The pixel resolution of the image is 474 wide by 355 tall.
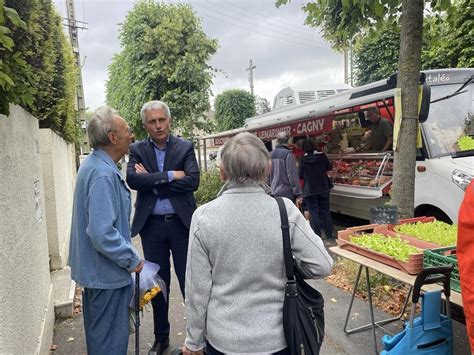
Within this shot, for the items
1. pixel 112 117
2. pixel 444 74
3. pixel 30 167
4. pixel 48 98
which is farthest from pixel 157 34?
pixel 112 117

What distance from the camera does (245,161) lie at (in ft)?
5.92

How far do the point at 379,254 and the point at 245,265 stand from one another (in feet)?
5.24

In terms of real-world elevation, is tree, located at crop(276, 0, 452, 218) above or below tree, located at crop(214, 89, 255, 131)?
below

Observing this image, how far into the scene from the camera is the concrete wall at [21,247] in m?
2.17

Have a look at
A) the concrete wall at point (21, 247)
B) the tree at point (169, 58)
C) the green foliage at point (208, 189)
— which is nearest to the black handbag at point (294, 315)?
the concrete wall at point (21, 247)

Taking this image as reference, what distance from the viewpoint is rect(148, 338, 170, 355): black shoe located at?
3299 millimetres

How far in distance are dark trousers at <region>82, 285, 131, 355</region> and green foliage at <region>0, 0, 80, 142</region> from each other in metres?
1.24

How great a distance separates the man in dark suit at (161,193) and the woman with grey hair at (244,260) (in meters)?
1.43

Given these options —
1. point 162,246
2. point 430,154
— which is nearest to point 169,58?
point 430,154

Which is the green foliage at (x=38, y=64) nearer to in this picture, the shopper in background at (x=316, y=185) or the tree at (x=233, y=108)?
the shopper in background at (x=316, y=185)

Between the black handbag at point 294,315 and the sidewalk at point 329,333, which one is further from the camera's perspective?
the sidewalk at point 329,333

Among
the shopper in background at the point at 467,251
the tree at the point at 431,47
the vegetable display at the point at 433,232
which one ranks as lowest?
the vegetable display at the point at 433,232

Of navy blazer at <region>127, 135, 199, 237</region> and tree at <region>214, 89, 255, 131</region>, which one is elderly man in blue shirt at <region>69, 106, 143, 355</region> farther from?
tree at <region>214, 89, 255, 131</region>

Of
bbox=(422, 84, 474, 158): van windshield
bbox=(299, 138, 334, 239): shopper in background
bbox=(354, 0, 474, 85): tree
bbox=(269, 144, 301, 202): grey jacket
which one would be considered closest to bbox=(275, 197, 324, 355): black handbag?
bbox=(354, 0, 474, 85): tree
